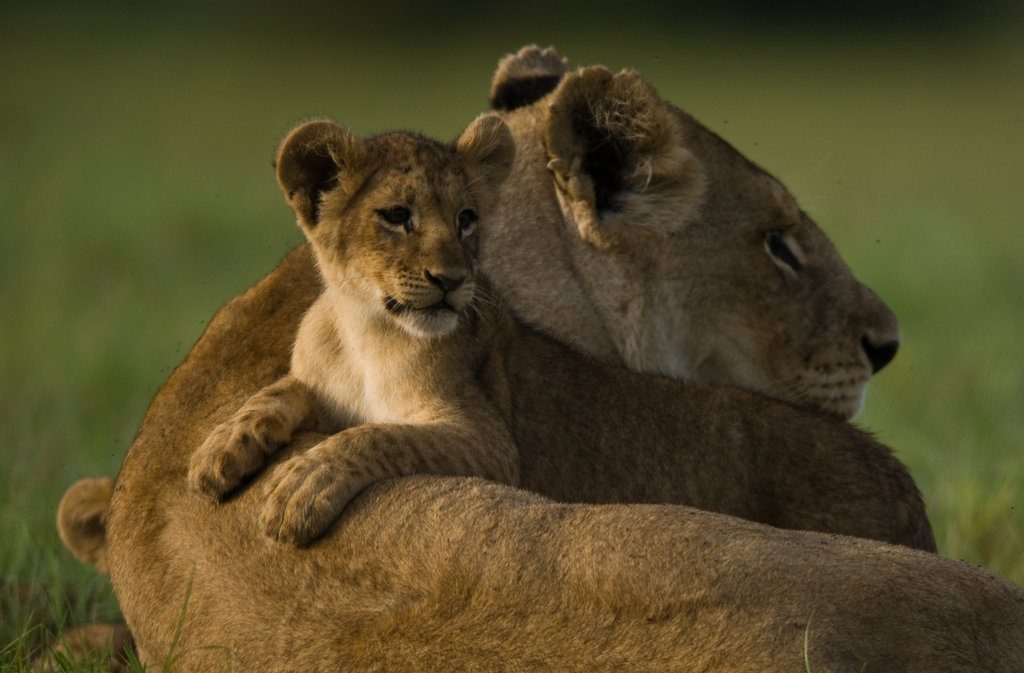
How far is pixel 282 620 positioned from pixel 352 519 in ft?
0.83

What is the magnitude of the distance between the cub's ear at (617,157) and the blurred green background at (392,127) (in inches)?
29.1

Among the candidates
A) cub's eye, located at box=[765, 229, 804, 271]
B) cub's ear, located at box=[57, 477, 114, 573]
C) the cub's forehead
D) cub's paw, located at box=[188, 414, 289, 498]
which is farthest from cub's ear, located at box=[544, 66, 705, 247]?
cub's ear, located at box=[57, 477, 114, 573]

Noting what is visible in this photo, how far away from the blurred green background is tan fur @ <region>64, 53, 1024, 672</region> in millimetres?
946

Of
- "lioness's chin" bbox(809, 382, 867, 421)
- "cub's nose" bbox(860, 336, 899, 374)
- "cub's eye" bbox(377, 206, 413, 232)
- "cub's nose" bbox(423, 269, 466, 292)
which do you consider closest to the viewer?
"cub's nose" bbox(423, 269, 466, 292)

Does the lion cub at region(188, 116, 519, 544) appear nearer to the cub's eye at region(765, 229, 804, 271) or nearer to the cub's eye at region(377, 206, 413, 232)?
the cub's eye at region(377, 206, 413, 232)

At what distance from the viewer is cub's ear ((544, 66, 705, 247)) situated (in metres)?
4.55

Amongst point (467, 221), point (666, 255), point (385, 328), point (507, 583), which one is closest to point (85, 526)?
point (385, 328)

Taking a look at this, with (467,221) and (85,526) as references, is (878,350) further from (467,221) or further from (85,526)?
(85,526)

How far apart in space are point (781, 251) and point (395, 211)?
1.63m

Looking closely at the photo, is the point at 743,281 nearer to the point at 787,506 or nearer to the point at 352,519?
the point at 787,506

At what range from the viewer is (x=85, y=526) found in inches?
178

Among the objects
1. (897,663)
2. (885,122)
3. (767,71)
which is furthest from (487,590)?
(767,71)

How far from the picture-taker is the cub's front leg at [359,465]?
133 inches

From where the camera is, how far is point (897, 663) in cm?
277
